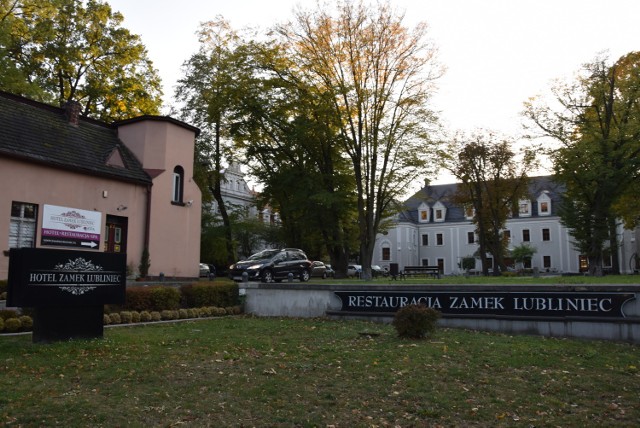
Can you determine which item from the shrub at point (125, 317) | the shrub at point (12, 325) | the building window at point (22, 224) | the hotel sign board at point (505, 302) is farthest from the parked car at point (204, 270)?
the shrub at point (12, 325)

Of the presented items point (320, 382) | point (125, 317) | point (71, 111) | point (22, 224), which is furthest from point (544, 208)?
point (320, 382)

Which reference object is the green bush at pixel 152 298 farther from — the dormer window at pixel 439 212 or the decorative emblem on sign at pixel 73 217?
the dormer window at pixel 439 212

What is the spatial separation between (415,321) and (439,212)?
65.3 metres

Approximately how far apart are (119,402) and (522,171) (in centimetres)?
4105

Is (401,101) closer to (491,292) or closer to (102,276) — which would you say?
(491,292)

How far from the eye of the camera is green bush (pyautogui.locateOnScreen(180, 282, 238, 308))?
16.9 m

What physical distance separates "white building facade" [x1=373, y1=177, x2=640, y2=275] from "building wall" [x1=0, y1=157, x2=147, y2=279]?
41.9 meters

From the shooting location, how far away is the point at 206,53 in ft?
125

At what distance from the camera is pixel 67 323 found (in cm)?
1072

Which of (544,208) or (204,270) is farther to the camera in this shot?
(544,208)

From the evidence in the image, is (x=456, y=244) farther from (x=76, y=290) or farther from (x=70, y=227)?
(x=76, y=290)

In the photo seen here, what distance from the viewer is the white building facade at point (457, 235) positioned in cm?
6531

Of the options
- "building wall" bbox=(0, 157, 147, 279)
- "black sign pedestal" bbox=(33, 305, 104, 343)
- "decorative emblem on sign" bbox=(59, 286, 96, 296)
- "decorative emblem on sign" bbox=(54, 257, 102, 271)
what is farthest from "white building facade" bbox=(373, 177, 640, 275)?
"decorative emblem on sign" bbox=(59, 286, 96, 296)

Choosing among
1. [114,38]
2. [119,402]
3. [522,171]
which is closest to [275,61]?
[114,38]
